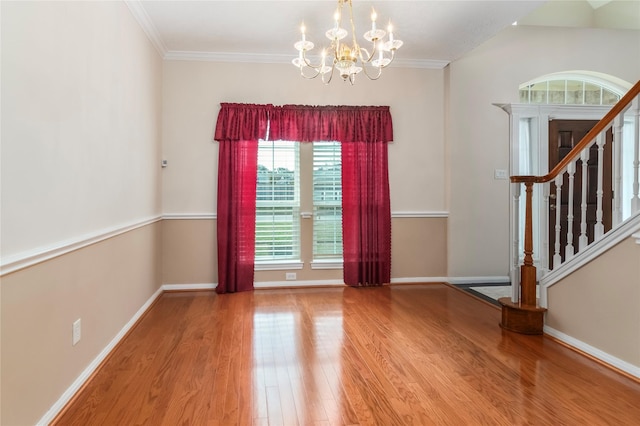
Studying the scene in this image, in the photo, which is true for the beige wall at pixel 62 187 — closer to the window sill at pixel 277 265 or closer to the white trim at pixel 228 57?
the white trim at pixel 228 57

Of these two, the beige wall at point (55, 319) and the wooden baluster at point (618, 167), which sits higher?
the wooden baluster at point (618, 167)

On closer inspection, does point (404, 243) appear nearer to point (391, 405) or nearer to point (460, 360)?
point (460, 360)

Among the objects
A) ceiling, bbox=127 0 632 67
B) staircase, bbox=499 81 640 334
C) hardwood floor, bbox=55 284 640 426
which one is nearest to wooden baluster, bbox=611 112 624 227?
staircase, bbox=499 81 640 334

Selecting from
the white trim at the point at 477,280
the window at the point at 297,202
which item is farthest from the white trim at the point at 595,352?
the window at the point at 297,202

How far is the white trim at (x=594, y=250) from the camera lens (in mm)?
2589

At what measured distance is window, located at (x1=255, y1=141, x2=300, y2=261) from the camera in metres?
4.90

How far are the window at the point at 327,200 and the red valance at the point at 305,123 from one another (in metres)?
0.19

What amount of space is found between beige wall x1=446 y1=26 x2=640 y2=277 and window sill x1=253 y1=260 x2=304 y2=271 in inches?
74.1

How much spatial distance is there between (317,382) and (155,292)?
259cm

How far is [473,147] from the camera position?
509 cm

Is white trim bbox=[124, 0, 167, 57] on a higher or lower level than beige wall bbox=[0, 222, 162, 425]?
higher

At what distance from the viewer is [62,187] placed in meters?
2.16

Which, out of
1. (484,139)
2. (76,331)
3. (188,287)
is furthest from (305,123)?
(76,331)

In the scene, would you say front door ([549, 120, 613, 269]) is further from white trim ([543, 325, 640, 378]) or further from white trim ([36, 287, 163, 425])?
white trim ([36, 287, 163, 425])
